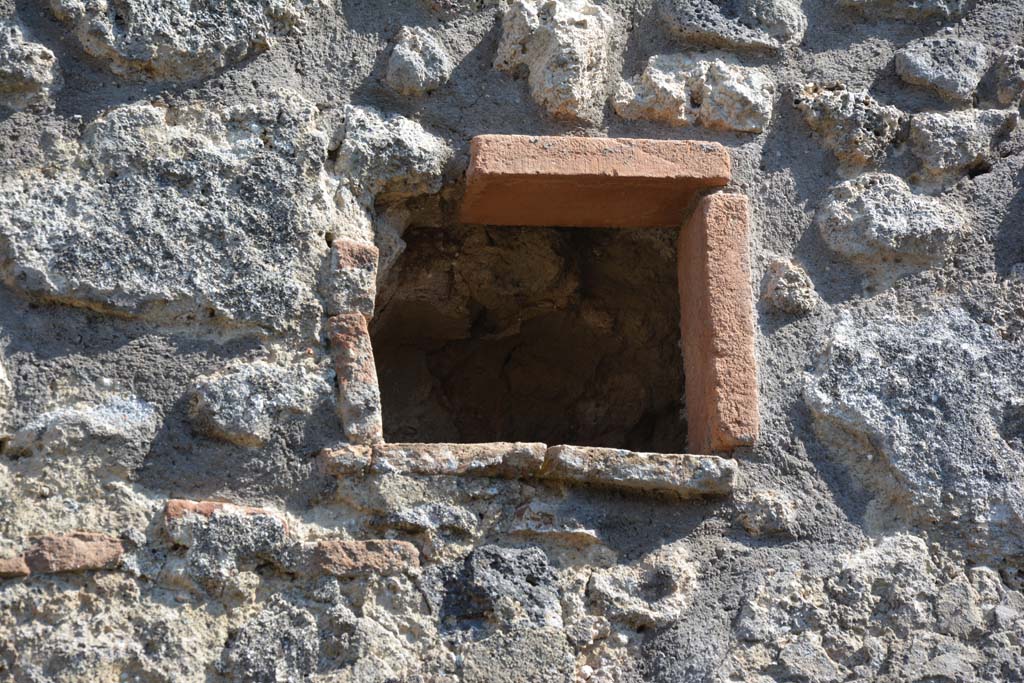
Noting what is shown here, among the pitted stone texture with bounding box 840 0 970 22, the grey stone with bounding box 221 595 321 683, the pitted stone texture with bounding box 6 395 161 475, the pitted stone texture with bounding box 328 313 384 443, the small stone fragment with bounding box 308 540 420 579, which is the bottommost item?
the grey stone with bounding box 221 595 321 683

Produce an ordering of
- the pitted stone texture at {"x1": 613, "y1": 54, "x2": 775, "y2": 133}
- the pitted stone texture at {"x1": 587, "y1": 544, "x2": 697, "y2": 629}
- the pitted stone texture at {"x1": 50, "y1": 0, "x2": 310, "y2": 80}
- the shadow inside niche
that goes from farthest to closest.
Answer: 1. the shadow inside niche
2. the pitted stone texture at {"x1": 613, "y1": 54, "x2": 775, "y2": 133}
3. the pitted stone texture at {"x1": 50, "y1": 0, "x2": 310, "y2": 80}
4. the pitted stone texture at {"x1": 587, "y1": 544, "x2": 697, "y2": 629}

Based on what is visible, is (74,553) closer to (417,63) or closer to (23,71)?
(23,71)

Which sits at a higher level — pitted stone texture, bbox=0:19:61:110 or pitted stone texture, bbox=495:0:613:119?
pitted stone texture, bbox=495:0:613:119

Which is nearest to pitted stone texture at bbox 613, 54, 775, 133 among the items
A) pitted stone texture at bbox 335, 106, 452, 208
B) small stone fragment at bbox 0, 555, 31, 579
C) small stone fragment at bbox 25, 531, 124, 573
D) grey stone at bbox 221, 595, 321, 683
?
pitted stone texture at bbox 335, 106, 452, 208

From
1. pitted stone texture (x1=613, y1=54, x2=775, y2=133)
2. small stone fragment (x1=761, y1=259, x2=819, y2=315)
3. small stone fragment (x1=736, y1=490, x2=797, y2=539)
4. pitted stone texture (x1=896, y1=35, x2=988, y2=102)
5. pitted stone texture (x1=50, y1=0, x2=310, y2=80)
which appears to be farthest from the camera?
pitted stone texture (x1=896, y1=35, x2=988, y2=102)

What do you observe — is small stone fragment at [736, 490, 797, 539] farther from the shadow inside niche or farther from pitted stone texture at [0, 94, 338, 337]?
pitted stone texture at [0, 94, 338, 337]

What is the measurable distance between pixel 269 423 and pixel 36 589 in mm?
543

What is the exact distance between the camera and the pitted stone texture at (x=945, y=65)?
132 inches


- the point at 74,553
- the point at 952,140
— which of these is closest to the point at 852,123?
the point at 952,140

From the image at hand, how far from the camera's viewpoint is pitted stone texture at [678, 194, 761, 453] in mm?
3000

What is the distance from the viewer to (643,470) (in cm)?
288

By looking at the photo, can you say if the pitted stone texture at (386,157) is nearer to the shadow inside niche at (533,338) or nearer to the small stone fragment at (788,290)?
the shadow inside niche at (533,338)

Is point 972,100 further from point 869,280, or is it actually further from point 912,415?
point 912,415

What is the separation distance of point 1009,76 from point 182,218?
2022mm
